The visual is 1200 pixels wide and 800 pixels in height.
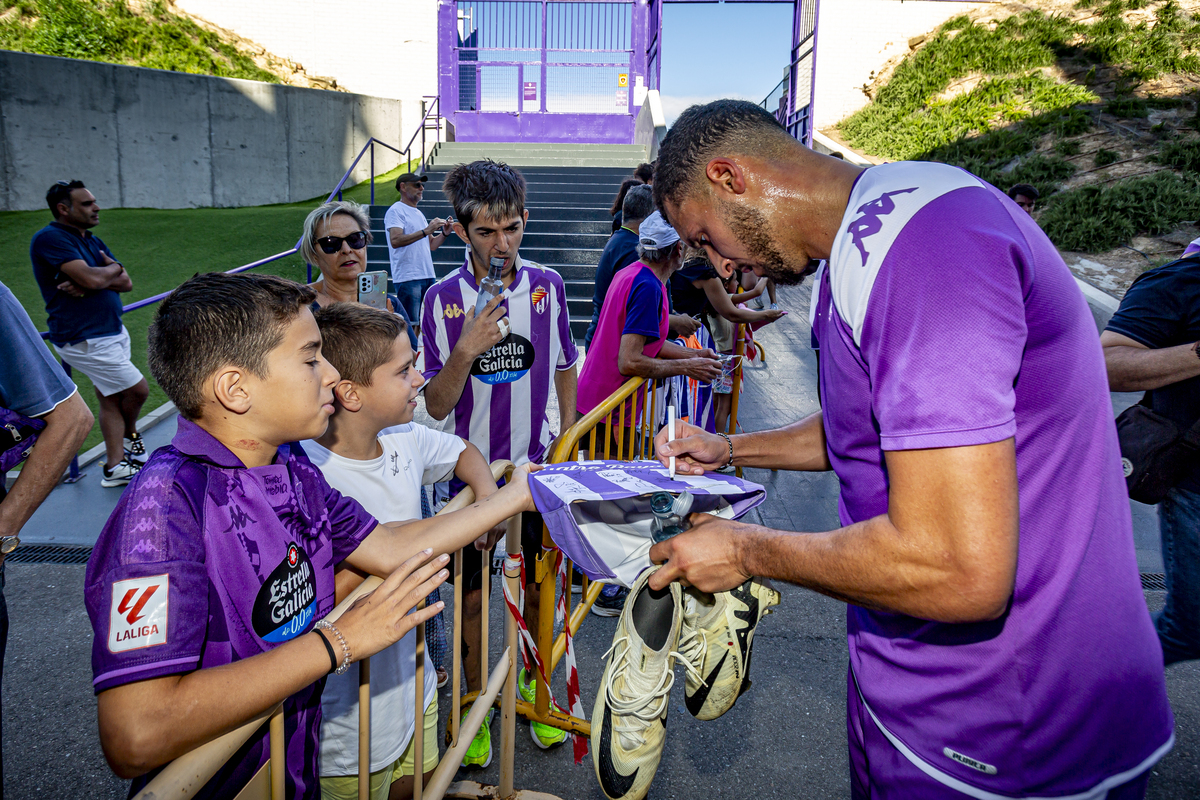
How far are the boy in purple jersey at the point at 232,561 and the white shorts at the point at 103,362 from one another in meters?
4.63

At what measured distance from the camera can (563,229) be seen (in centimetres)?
1244

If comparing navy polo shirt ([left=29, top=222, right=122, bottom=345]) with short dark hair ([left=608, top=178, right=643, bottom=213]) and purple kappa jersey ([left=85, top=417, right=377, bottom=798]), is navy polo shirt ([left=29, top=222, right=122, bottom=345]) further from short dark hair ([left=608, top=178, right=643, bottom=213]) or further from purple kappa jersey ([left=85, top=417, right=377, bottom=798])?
purple kappa jersey ([left=85, top=417, right=377, bottom=798])

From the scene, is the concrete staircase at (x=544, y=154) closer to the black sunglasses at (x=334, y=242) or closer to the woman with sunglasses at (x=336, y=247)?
the woman with sunglasses at (x=336, y=247)

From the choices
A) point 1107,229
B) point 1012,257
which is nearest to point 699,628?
point 1012,257

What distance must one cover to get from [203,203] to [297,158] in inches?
102

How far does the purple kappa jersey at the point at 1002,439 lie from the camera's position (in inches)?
42.5

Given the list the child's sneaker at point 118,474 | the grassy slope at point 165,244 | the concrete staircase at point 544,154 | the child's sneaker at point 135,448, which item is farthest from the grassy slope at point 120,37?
the child's sneaker at point 118,474

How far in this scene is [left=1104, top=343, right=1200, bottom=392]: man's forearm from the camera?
2480 millimetres

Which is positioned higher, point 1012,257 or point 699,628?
point 1012,257

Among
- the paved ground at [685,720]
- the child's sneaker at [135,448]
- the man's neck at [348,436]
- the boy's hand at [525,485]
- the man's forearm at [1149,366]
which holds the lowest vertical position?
the paved ground at [685,720]

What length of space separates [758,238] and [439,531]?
1.19 meters

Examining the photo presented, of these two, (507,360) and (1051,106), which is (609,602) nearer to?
(507,360)

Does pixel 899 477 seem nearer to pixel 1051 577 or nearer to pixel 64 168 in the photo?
pixel 1051 577

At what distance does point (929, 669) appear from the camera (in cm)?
134
